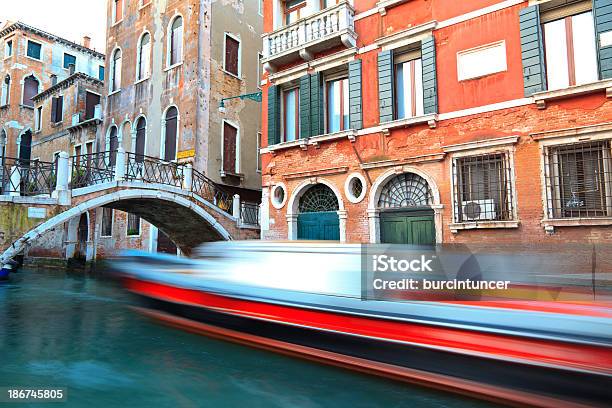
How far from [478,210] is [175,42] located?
1309cm

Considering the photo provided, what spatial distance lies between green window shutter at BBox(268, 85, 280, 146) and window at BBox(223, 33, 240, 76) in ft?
18.2

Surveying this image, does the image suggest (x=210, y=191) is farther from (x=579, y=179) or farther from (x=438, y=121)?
(x=579, y=179)

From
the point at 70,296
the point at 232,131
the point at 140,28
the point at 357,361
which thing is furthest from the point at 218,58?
the point at 357,361

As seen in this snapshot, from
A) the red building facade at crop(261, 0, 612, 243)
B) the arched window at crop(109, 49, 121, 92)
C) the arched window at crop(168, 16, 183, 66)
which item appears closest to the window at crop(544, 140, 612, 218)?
the red building facade at crop(261, 0, 612, 243)

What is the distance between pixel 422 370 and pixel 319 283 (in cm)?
139

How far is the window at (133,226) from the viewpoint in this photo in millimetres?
16969

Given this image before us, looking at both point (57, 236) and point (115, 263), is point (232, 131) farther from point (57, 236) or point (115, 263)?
point (57, 236)

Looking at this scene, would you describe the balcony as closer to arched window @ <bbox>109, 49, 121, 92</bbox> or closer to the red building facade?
the red building facade

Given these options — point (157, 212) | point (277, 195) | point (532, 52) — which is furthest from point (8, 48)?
point (532, 52)

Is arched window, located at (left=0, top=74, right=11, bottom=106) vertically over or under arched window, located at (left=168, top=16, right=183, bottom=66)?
over

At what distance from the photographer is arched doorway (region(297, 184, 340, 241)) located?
34.3 feet

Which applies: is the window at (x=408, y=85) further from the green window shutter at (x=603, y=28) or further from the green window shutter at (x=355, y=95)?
the green window shutter at (x=603, y=28)

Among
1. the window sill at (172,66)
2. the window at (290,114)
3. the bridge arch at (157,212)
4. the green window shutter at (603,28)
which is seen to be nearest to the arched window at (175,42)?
the window sill at (172,66)

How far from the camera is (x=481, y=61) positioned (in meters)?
8.44
